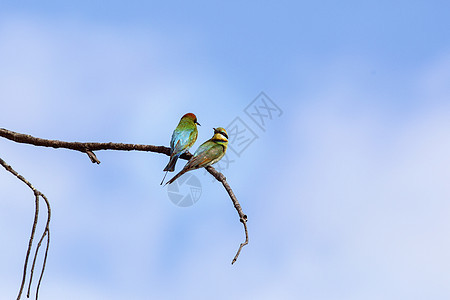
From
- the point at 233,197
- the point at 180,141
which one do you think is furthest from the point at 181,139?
the point at 233,197

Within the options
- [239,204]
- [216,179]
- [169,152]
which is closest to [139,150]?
[169,152]

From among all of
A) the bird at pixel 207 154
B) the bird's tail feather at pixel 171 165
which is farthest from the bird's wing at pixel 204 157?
the bird's tail feather at pixel 171 165

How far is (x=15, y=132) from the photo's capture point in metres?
4.78

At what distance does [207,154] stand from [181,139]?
1.87ft

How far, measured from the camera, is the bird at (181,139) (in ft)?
18.1

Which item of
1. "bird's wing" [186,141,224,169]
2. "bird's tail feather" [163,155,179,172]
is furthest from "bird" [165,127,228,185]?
"bird's tail feather" [163,155,179,172]

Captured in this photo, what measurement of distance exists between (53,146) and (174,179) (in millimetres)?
1188

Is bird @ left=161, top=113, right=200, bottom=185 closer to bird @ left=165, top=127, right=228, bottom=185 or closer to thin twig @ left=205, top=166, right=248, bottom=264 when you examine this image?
bird @ left=165, top=127, right=228, bottom=185

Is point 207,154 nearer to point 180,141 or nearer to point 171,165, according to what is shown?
point 171,165

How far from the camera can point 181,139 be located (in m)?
6.06

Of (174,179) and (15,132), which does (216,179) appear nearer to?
(174,179)

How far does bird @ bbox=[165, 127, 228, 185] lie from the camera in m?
5.57

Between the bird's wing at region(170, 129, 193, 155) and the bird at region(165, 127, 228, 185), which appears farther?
the bird's wing at region(170, 129, 193, 155)

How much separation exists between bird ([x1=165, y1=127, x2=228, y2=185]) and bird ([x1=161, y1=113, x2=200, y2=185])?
0.16 meters
